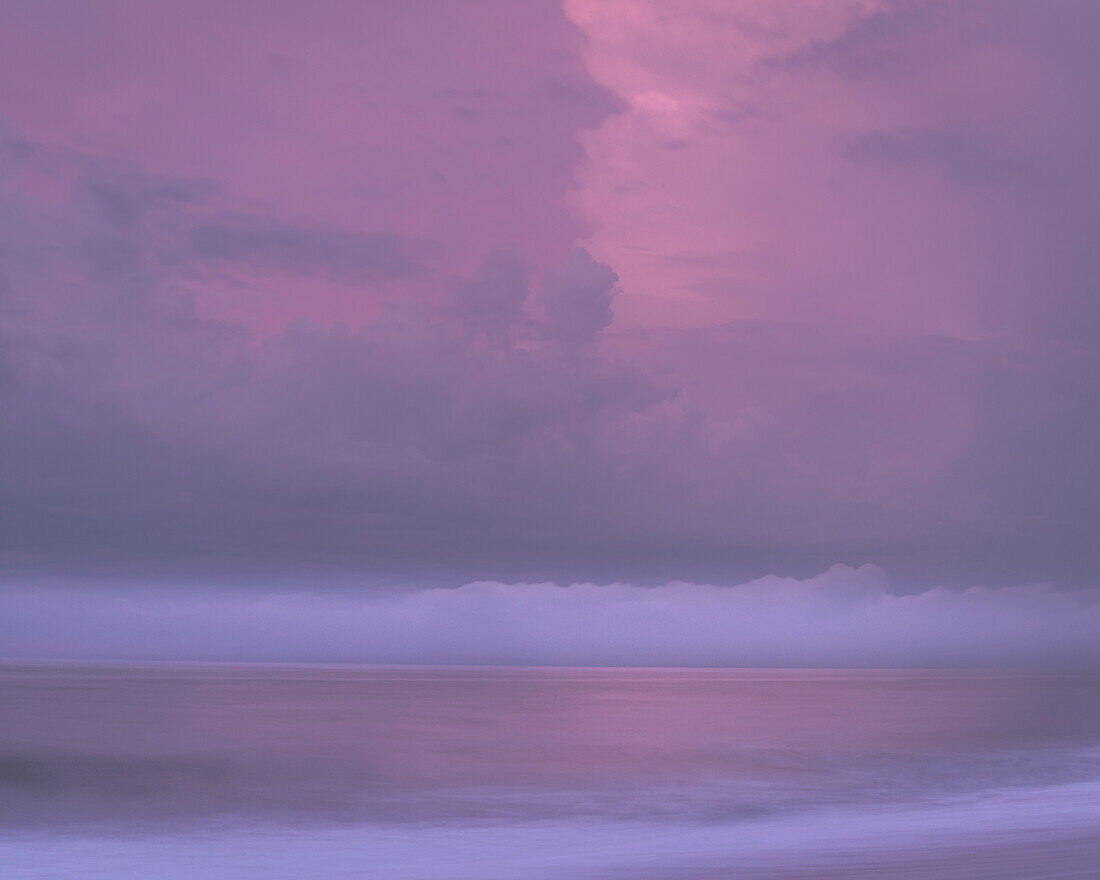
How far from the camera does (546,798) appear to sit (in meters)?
29.9

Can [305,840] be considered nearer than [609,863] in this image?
No

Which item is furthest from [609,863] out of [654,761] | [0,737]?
[0,737]

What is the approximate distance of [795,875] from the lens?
15.3m

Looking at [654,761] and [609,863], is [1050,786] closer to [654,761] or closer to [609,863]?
[654,761]

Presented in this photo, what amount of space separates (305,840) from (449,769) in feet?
52.8

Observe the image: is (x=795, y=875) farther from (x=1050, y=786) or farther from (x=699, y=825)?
(x=1050, y=786)

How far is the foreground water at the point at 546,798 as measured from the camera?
18.0 meters

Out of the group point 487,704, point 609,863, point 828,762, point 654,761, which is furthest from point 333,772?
point 487,704

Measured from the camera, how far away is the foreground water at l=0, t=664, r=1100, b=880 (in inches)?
707

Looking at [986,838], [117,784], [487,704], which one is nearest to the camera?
[986,838]

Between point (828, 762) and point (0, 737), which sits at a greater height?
point (0, 737)

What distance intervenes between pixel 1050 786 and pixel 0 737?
47.5 m

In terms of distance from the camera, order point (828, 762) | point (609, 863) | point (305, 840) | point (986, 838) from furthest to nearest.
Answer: point (828, 762)
point (305, 840)
point (986, 838)
point (609, 863)

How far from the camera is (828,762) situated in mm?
40781
